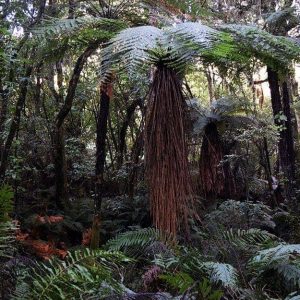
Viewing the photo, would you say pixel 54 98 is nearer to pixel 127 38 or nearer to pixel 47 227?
pixel 47 227

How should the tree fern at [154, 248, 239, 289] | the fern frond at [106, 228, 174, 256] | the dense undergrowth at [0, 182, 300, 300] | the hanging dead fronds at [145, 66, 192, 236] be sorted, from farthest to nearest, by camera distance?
the fern frond at [106, 228, 174, 256], the tree fern at [154, 248, 239, 289], the hanging dead fronds at [145, 66, 192, 236], the dense undergrowth at [0, 182, 300, 300]

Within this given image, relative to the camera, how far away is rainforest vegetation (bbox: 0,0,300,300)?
9.19 ft

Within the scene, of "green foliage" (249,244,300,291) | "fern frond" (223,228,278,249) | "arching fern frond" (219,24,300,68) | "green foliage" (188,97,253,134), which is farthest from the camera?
"green foliage" (188,97,253,134)

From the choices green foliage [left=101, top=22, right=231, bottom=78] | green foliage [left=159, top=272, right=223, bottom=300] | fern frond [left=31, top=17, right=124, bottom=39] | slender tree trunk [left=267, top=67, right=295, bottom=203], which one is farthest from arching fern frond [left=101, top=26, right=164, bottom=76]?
slender tree trunk [left=267, top=67, right=295, bottom=203]

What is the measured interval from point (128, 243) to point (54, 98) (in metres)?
4.17

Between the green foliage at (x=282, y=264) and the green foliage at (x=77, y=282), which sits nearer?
the green foliage at (x=77, y=282)

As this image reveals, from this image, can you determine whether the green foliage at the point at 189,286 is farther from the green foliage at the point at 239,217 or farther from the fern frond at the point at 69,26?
the green foliage at the point at 239,217

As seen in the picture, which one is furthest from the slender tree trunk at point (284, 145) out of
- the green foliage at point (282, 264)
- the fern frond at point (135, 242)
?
the green foliage at point (282, 264)

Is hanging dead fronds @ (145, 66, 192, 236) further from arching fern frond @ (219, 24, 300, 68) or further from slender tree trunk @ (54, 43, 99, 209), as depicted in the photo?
slender tree trunk @ (54, 43, 99, 209)

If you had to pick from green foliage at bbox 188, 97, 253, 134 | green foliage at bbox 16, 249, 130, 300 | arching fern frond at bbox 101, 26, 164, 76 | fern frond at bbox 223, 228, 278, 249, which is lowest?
green foliage at bbox 16, 249, 130, 300

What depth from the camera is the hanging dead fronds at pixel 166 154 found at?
3059 millimetres

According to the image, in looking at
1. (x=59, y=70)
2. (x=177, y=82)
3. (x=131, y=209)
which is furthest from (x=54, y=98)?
(x=177, y=82)

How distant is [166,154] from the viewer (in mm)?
3086

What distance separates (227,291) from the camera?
11.1ft
